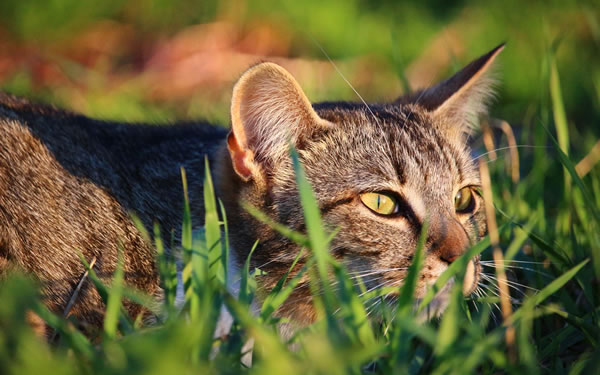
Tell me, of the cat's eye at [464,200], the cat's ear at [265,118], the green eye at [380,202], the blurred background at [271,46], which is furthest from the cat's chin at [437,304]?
the blurred background at [271,46]

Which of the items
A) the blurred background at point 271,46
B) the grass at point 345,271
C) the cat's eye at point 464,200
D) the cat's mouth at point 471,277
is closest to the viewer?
the grass at point 345,271

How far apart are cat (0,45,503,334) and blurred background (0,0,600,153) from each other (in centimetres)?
245

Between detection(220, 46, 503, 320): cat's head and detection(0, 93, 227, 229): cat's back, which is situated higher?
detection(220, 46, 503, 320): cat's head

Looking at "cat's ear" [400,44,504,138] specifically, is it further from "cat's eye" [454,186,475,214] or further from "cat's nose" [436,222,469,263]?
"cat's nose" [436,222,469,263]

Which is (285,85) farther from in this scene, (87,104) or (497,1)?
(497,1)

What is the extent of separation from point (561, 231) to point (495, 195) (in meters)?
0.43

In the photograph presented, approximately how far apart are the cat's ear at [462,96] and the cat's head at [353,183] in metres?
0.25

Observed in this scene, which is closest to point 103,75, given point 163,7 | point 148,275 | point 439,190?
point 163,7

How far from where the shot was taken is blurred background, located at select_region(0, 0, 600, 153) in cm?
563

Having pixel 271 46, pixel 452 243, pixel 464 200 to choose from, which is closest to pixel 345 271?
pixel 452 243

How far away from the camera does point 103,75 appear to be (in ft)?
18.9

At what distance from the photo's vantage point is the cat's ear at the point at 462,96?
2992 mm

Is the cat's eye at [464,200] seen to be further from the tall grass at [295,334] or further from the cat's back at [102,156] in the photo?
the cat's back at [102,156]

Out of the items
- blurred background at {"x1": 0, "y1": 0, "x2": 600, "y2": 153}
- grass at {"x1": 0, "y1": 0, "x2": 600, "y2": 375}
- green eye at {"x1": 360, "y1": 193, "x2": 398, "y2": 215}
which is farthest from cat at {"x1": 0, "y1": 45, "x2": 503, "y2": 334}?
blurred background at {"x1": 0, "y1": 0, "x2": 600, "y2": 153}
